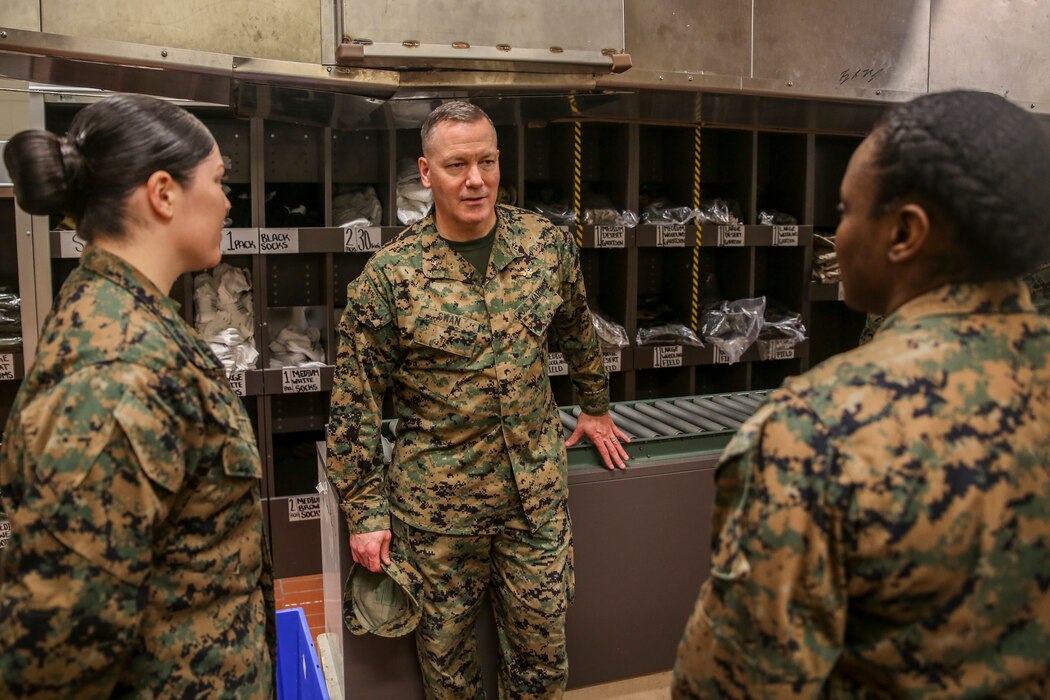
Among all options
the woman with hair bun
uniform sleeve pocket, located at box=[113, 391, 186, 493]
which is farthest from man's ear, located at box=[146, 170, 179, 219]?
uniform sleeve pocket, located at box=[113, 391, 186, 493]

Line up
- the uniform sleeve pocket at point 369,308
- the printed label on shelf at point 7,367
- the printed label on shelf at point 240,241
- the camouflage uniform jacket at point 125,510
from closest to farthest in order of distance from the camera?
the camouflage uniform jacket at point 125,510 < the uniform sleeve pocket at point 369,308 < the printed label on shelf at point 7,367 < the printed label on shelf at point 240,241

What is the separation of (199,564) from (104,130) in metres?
A: 0.66

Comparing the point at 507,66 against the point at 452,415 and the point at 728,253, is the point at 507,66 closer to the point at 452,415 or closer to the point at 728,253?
the point at 452,415

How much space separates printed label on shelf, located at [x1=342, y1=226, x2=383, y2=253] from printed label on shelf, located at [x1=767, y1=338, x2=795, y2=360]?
1.89 metres

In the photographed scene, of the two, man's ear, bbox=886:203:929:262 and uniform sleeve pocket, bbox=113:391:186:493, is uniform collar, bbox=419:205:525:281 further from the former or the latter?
man's ear, bbox=886:203:929:262

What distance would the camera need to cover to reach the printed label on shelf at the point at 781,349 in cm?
424

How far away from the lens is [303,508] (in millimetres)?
3814

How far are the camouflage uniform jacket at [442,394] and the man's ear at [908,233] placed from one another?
4.30ft

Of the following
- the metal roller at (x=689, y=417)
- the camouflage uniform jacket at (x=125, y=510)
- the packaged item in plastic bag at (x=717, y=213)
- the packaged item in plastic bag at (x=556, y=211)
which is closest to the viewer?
the camouflage uniform jacket at (x=125, y=510)

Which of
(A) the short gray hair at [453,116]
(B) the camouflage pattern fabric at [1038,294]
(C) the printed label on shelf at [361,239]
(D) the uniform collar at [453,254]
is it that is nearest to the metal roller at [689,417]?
(B) the camouflage pattern fabric at [1038,294]

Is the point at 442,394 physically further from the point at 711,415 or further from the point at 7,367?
the point at 7,367

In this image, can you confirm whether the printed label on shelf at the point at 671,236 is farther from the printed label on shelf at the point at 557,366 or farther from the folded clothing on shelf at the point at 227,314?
the folded clothing on shelf at the point at 227,314

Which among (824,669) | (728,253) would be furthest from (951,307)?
(728,253)

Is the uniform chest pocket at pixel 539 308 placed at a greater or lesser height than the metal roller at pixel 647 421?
greater
